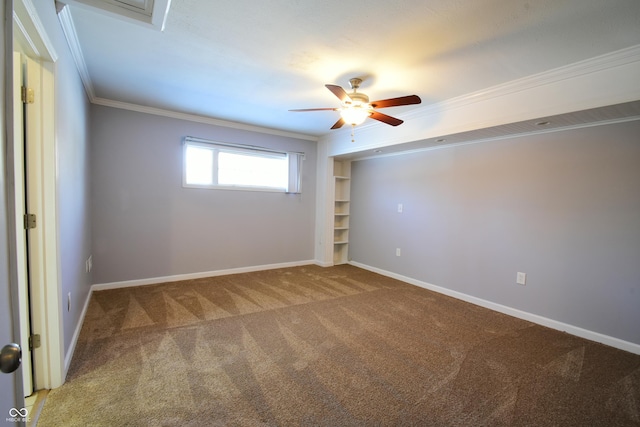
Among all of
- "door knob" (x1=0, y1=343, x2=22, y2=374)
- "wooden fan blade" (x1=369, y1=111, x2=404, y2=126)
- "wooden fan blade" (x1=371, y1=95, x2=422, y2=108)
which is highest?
"wooden fan blade" (x1=371, y1=95, x2=422, y2=108)

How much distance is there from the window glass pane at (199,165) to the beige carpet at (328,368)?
1739 millimetres

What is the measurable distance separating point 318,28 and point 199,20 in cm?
81

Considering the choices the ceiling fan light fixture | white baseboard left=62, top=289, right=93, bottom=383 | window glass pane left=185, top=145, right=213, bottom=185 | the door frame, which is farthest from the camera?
window glass pane left=185, top=145, right=213, bottom=185


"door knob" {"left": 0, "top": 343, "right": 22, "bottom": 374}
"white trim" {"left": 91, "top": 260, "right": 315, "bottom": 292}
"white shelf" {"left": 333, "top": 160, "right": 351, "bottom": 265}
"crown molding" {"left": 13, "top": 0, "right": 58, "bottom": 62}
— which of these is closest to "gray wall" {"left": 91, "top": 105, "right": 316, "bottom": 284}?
"white trim" {"left": 91, "top": 260, "right": 315, "bottom": 292}

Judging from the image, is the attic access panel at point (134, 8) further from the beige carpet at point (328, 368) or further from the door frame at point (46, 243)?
the beige carpet at point (328, 368)

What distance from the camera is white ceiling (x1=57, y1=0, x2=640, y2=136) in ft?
5.74

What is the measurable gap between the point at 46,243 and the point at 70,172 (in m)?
0.79

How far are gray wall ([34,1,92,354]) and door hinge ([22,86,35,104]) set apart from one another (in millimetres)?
119

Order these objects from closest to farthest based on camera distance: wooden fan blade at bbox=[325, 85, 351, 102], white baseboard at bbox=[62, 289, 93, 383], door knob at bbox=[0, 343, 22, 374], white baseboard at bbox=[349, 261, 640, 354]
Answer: door knob at bbox=[0, 343, 22, 374] → white baseboard at bbox=[62, 289, 93, 383] → wooden fan blade at bbox=[325, 85, 351, 102] → white baseboard at bbox=[349, 261, 640, 354]

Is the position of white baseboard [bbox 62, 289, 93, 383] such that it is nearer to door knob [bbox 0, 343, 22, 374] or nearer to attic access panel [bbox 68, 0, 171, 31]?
door knob [bbox 0, 343, 22, 374]

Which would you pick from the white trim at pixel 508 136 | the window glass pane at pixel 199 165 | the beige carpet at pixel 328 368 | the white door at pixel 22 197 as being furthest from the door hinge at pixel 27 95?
the white trim at pixel 508 136

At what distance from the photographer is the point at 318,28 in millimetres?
1959

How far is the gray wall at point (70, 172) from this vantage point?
1.83 m

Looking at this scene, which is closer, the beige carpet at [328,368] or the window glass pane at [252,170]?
the beige carpet at [328,368]
